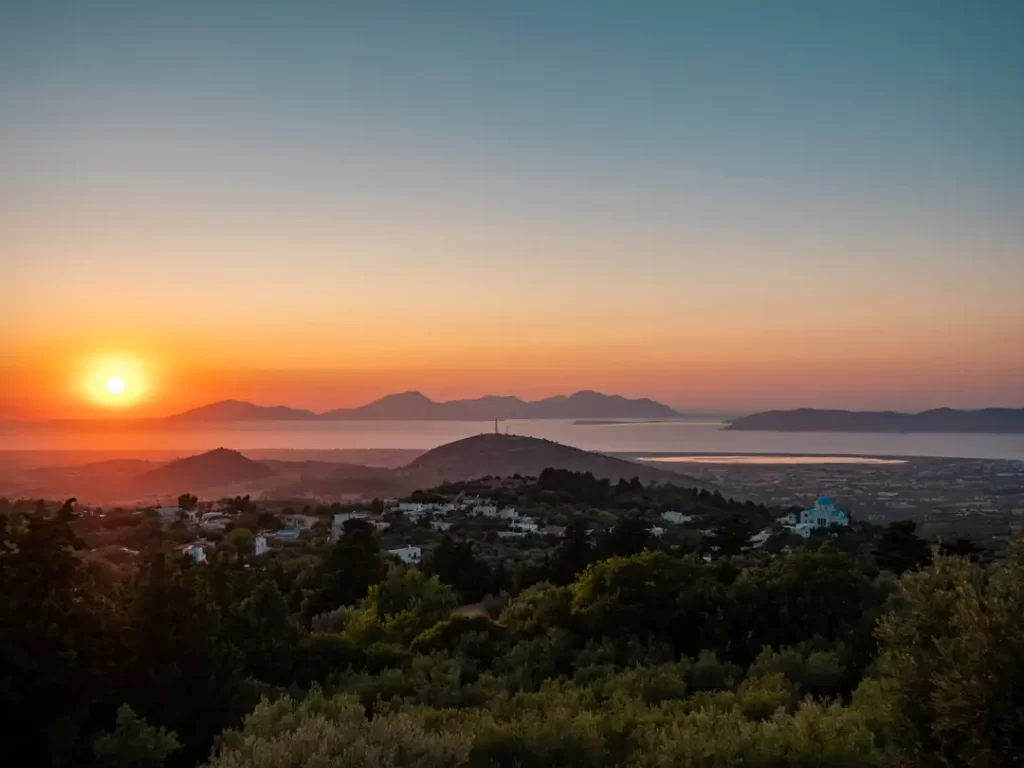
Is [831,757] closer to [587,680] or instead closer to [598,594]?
[587,680]

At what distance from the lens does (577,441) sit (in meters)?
163

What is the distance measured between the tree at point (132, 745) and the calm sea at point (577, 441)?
4715 inches

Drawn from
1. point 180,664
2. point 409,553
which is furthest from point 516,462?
point 180,664

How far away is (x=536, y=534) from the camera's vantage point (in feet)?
151

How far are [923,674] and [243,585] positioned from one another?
12.0 meters

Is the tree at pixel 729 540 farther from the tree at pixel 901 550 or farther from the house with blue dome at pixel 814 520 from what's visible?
the house with blue dome at pixel 814 520

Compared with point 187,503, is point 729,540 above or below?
above

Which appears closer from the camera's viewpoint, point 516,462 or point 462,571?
point 462,571

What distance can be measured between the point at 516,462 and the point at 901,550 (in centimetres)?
7130

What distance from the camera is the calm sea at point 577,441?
135 metres

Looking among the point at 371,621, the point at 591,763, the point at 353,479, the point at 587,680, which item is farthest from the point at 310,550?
the point at 353,479

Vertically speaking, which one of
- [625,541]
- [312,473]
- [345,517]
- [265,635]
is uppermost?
[265,635]

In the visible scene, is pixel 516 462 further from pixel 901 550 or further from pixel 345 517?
pixel 901 550

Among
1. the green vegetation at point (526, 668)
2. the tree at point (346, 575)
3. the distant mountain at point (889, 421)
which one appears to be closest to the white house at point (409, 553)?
the tree at point (346, 575)
